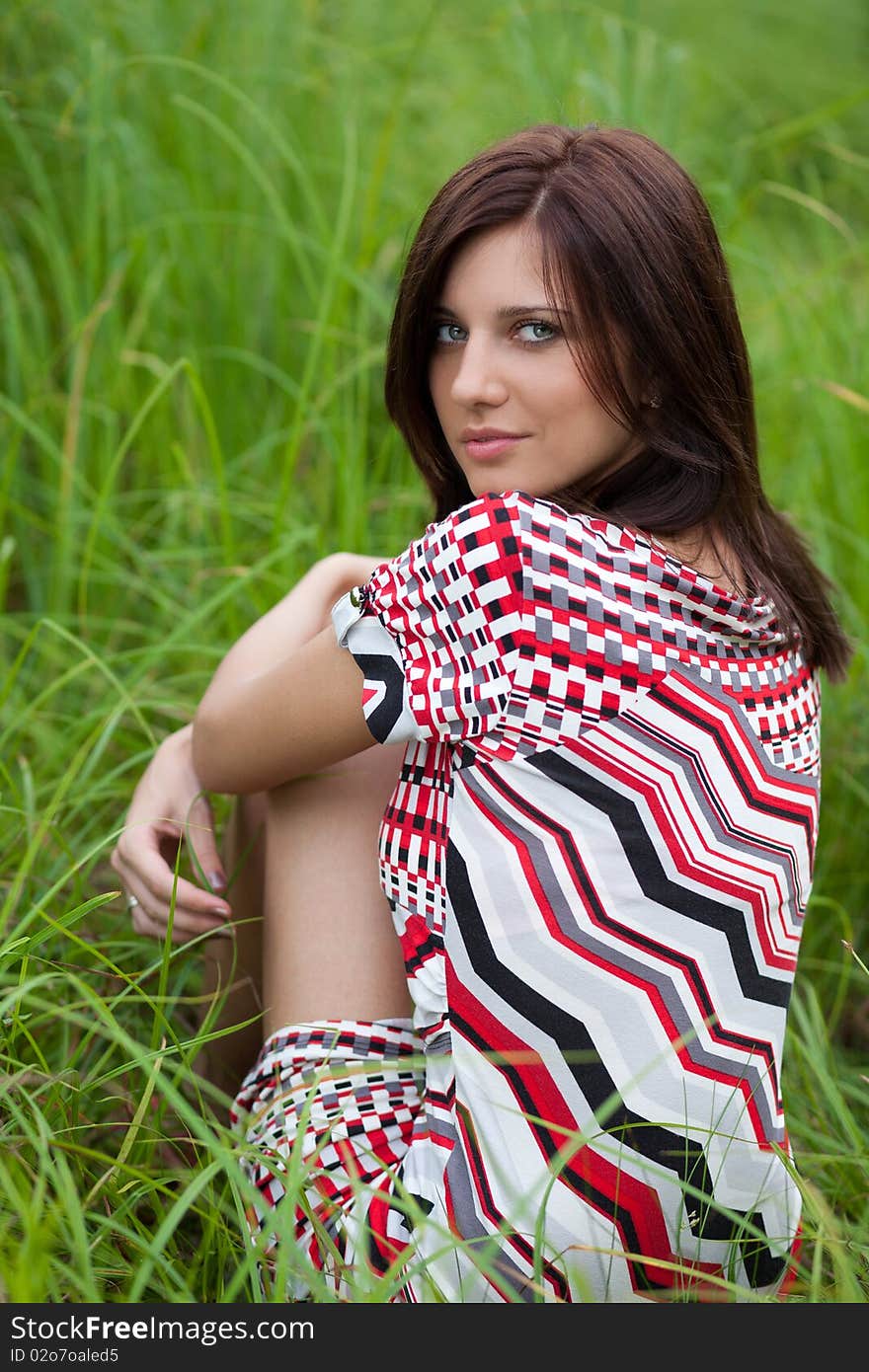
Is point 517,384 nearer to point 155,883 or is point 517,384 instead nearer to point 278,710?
point 278,710

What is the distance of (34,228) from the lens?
229cm

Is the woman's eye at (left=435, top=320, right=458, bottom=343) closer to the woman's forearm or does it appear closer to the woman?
the woman

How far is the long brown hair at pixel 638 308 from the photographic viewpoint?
1.12m

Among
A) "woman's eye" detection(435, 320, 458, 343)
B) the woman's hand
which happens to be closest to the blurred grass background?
the woman's hand

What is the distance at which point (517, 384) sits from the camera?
114 cm

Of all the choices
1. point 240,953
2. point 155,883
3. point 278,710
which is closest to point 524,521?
point 278,710

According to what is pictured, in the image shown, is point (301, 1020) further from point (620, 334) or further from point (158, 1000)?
point (620, 334)

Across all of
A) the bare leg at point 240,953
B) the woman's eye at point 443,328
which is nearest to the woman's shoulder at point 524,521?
the woman's eye at point 443,328

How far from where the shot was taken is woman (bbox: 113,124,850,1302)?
3.30 ft

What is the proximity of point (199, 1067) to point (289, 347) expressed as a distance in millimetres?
1348

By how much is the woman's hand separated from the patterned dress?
0.31 meters

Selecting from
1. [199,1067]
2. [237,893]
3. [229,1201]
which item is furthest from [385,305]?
[229,1201]

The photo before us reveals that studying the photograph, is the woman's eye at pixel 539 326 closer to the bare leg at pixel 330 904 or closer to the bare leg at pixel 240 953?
the bare leg at pixel 330 904

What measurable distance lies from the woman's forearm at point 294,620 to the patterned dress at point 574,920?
0.97 ft
